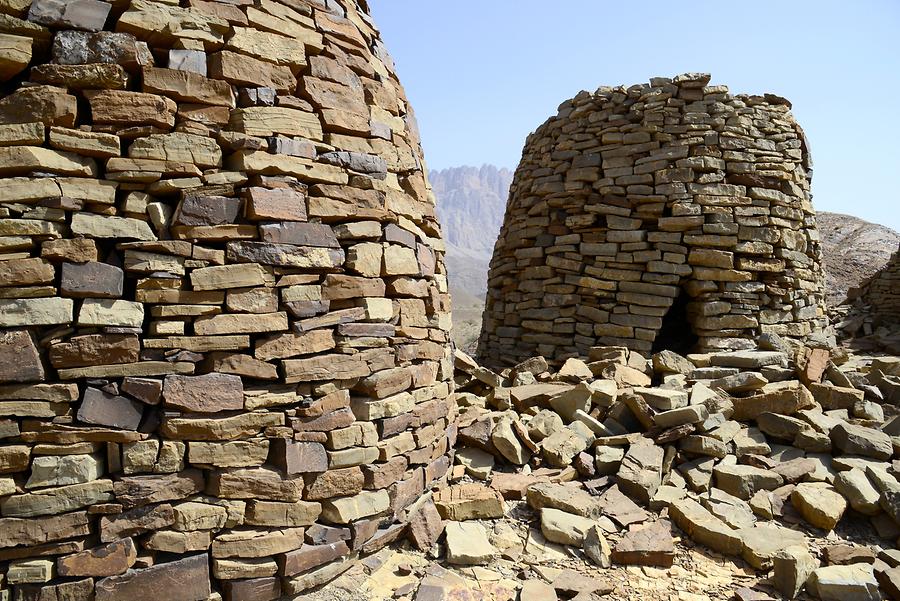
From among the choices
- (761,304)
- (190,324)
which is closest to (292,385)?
(190,324)

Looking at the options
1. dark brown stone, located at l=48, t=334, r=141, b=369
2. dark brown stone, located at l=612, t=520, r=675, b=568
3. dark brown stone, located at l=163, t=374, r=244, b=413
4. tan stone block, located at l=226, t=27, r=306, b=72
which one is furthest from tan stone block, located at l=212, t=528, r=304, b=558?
tan stone block, located at l=226, t=27, r=306, b=72

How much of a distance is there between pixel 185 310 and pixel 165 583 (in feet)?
3.96

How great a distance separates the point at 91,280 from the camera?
257 centimetres

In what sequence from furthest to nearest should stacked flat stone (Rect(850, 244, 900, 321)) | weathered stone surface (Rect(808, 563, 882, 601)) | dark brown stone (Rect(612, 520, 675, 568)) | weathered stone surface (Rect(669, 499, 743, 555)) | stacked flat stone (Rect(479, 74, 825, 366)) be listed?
stacked flat stone (Rect(850, 244, 900, 321)), stacked flat stone (Rect(479, 74, 825, 366)), weathered stone surface (Rect(669, 499, 743, 555)), dark brown stone (Rect(612, 520, 675, 568)), weathered stone surface (Rect(808, 563, 882, 601))

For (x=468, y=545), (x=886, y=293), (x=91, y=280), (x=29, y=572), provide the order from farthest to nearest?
(x=886, y=293), (x=468, y=545), (x=91, y=280), (x=29, y=572)

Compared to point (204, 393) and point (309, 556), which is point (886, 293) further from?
point (204, 393)

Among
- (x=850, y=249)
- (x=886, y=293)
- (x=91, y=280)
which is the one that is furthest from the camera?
(x=850, y=249)

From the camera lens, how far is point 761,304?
6.80 metres

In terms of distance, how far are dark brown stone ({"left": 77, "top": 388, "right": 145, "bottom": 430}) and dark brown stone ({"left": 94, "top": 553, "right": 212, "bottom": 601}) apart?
0.64 metres

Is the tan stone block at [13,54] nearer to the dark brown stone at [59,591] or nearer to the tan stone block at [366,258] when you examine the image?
the tan stone block at [366,258]

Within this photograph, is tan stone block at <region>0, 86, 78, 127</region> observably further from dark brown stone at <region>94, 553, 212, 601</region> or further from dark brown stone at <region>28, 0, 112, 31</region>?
dark brown stone at <region>94, 553, 212, 601</region>

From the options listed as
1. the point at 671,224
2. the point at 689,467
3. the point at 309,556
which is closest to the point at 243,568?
the point at 309,556

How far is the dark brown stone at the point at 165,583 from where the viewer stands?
2.54 meters

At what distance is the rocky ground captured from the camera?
A: 3207 mm
